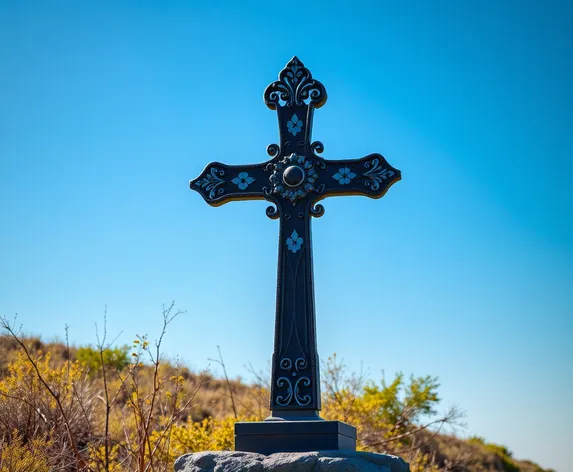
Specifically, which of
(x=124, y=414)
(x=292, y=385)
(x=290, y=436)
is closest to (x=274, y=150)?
(x=292, y=385)

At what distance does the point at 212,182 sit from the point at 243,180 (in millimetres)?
279

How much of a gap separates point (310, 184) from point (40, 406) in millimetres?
4022

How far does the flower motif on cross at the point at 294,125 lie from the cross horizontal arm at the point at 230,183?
35 centimetres

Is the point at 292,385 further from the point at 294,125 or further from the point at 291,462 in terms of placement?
the point at 294,125

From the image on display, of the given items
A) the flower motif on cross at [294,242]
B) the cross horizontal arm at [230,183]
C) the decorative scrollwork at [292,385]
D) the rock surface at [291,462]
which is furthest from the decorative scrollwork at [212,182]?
the rock surface at [291,462]

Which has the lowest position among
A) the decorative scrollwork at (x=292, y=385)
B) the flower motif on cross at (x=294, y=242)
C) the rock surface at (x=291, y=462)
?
the rock surface at (x=291, y=462)

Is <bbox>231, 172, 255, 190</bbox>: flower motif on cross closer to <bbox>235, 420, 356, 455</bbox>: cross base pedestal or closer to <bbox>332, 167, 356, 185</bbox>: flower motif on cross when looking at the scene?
<bbox>332, 167, 356, 185</bbox>: flower motif on cross

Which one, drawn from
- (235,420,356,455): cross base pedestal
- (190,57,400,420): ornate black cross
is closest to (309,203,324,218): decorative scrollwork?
(190,57,400,420): ornate black cross

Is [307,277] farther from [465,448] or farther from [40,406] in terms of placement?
[465,448]

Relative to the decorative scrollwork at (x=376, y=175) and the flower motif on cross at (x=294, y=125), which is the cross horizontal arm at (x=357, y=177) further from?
the flower motif on cross at (x=294, y=125)

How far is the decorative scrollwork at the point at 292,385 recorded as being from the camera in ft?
15.9

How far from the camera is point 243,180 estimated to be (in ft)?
18.6

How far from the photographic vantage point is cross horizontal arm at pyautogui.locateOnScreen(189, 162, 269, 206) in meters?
5.60

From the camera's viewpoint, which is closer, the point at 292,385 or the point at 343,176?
the point at 292,385
